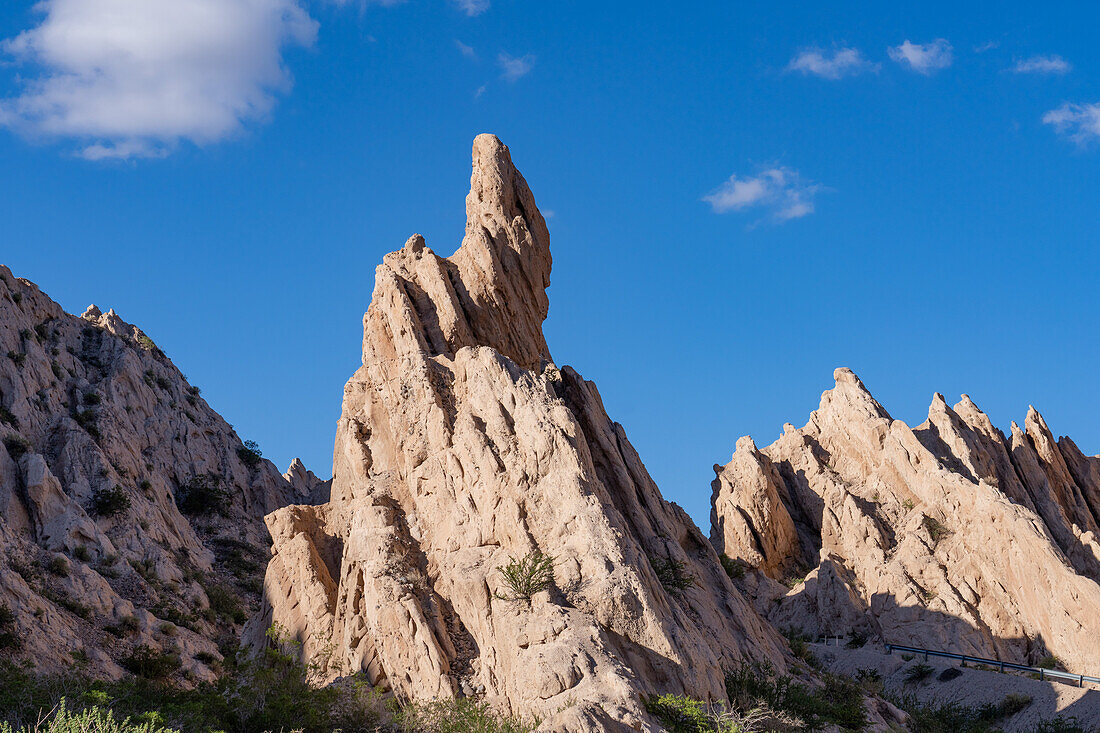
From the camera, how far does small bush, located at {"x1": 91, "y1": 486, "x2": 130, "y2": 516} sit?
5556 centimetres

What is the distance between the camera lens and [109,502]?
183 feet

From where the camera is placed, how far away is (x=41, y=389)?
61.9 metres

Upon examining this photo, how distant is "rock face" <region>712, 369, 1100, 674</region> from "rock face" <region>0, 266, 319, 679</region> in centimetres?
3399

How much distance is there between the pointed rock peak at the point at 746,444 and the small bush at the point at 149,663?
142 feet

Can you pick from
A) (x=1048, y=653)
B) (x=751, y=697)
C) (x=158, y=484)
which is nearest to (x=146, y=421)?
(x=158, y=484)

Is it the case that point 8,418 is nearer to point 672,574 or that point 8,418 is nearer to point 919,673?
point 672,574

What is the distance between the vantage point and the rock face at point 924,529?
50406 mm

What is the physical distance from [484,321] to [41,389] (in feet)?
128

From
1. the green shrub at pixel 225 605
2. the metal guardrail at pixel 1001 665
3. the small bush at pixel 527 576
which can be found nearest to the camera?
the small bush at pixel 527 576

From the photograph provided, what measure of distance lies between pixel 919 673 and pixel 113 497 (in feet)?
146

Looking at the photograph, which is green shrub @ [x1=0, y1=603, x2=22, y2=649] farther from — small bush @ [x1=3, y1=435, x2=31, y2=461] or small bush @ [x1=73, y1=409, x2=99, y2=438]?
small bush @ [x1=73, y1=409, x2=99, y2=438]

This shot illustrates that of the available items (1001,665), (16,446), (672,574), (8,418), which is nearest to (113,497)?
(16,446)

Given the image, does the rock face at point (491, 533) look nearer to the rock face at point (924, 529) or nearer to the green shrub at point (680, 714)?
the green shrub at point (680, 714)

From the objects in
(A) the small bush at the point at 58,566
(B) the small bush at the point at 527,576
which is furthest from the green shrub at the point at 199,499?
(B) the small bush at the point at 527,576
